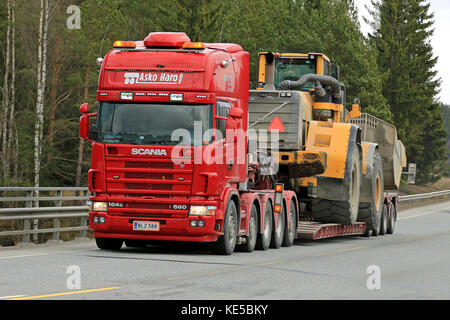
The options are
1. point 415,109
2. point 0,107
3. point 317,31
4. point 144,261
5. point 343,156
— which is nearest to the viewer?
point 144,261

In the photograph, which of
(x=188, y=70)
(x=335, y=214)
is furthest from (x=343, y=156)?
(x=188, y=70)

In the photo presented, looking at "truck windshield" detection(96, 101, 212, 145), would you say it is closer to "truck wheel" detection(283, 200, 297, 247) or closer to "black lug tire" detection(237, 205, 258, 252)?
"black lug tire" detection(237, 205, 258, 252)

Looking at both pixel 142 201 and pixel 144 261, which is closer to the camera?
pixel 144 261

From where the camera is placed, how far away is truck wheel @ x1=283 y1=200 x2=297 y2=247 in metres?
21.3

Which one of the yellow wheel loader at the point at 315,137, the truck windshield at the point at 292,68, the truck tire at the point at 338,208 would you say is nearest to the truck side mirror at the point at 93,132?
the yellow wheel loader at the point at 315,137

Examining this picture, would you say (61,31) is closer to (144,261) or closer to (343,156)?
(343,156)

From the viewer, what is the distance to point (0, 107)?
136ft

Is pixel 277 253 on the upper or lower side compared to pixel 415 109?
lower

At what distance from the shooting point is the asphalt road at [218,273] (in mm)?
10992

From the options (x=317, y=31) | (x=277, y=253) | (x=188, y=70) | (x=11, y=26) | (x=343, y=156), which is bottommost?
(x=277, y=253)

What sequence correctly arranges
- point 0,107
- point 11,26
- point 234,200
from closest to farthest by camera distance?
point 234,200, point 11,26, point 0,107

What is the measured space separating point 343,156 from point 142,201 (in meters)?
7.30

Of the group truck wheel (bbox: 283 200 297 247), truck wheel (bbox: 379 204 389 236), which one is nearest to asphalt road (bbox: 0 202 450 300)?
truck wheel (bbox: 283 200 297 247)

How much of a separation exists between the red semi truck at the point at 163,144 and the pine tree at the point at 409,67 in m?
62.7
